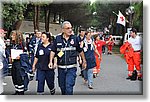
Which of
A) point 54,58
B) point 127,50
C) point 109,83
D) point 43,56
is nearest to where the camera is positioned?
point 54,58

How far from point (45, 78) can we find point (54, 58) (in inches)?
16.7

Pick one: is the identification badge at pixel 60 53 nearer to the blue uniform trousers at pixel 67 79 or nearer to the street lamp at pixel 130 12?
the blue uniform trousers at pixel 67 79

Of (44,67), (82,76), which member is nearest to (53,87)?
(44,67)

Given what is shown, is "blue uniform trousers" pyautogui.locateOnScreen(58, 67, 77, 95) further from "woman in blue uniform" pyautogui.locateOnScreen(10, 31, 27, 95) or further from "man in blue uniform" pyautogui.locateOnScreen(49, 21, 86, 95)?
"woman in blue uniform" pyautogui.locateOnScreen(10, 31, 27, 95)

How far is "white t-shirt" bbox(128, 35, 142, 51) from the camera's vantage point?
6312 mm

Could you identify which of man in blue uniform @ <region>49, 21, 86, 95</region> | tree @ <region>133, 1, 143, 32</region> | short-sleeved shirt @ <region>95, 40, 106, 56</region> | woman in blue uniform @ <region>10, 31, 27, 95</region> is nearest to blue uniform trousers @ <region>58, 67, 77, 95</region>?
man in blue uniform @ <region>49, 21, 86, 95</region>

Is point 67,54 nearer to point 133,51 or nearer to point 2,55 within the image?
point 2,55

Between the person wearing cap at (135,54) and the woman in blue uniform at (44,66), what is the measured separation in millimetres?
1157

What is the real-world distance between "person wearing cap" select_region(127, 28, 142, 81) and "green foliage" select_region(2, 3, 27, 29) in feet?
5.05

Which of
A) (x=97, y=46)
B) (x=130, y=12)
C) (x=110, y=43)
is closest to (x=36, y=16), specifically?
(x=110, y=43)

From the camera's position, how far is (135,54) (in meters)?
6.79

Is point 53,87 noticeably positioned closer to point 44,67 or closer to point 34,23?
point 44,67

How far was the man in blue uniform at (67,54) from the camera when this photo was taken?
19.4ft

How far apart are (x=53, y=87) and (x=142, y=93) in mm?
1201
